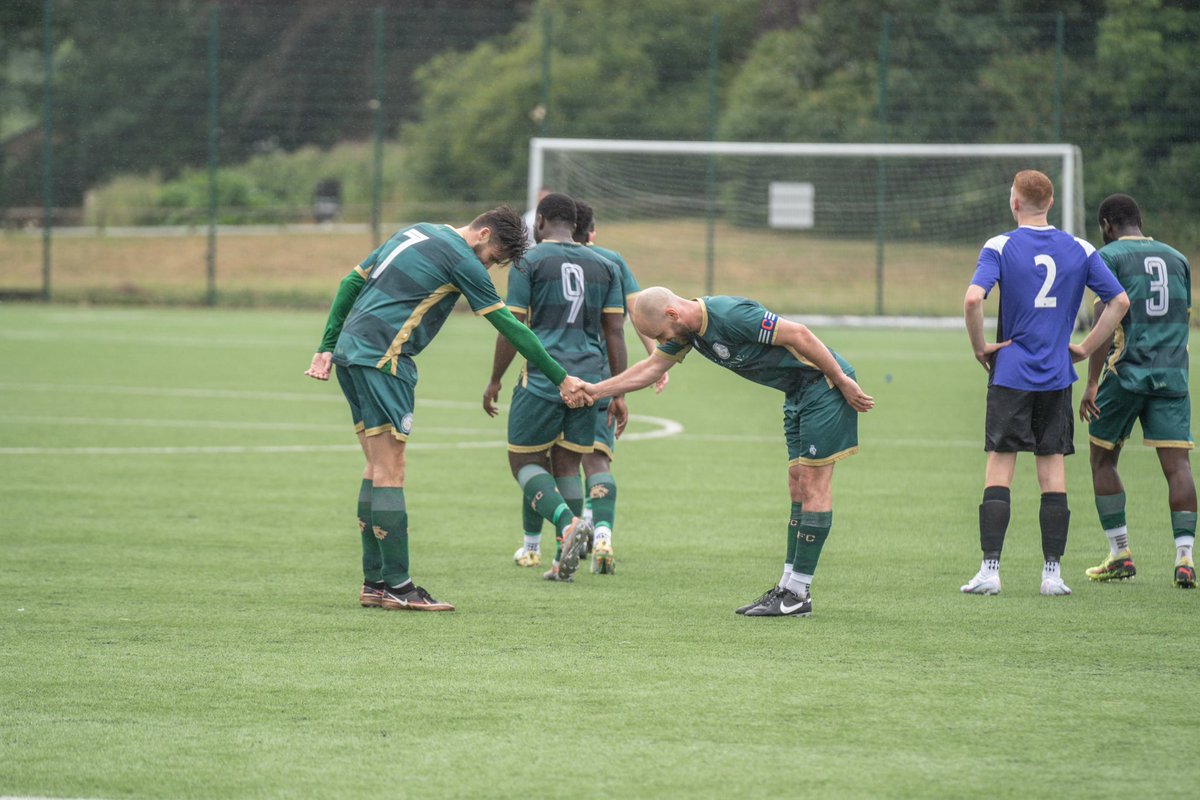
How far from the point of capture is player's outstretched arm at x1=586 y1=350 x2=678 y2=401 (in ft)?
25.4

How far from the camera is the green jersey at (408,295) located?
7785mm

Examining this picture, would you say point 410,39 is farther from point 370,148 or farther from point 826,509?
point 826,509

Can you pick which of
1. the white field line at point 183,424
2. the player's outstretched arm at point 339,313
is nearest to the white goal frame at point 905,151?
the white field line at point 183,424

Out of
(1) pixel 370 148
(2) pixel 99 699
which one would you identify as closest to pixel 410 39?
(1) pixel 370 148

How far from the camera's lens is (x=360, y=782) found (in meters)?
4.95

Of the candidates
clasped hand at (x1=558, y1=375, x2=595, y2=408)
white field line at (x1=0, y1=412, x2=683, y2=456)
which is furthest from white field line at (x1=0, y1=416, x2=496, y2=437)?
clasped hand at (x1=558, y1=375, x2=595, y2=408)

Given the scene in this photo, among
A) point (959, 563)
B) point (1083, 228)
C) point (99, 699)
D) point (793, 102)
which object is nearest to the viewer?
point (99, 699)

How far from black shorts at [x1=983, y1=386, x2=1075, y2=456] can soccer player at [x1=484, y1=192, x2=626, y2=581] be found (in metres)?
2.11

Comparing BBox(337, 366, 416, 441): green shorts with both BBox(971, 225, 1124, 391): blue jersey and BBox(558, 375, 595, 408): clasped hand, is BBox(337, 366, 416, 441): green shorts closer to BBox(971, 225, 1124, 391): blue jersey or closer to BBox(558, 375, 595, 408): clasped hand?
BBox(558, 375, 595, 408): clasped hand

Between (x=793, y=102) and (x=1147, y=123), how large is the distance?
9173mm

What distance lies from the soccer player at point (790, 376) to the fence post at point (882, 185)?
24.7m

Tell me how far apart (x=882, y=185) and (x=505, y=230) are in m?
26.5

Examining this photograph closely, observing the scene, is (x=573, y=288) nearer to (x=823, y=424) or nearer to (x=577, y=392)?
(x=577, y=392)

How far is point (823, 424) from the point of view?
302 inches
